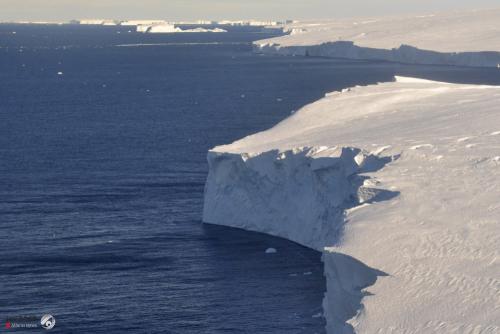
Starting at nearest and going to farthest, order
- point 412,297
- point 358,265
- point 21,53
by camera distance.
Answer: point 412,297 → point 358,265 → point 21,53

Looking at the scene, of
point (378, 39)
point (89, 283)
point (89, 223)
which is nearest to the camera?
point (89, 283)

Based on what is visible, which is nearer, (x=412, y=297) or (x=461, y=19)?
(x=412, y=297)

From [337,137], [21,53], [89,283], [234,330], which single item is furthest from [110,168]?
[21,53]

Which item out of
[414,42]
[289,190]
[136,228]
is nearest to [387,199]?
[289,190]

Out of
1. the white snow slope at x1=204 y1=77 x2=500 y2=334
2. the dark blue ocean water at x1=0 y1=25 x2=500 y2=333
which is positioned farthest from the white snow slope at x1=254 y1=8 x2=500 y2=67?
the white snow slope at x1=204 y1=77 x2=500 y2=334

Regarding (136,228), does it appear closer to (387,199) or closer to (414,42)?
(387,199)

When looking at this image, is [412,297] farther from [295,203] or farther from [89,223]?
[89,223]

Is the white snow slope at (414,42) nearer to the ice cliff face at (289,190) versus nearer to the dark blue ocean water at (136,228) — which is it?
the dark blue ocean water at (136,228)
